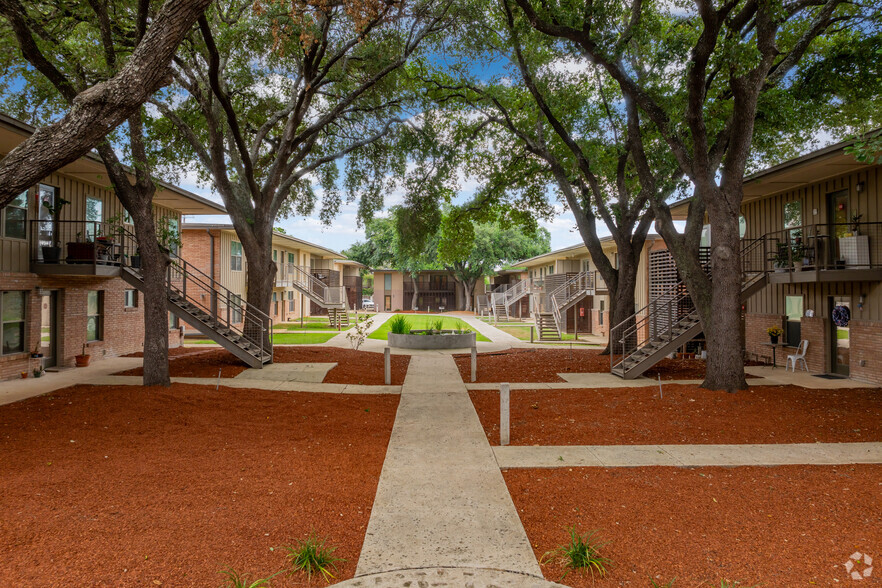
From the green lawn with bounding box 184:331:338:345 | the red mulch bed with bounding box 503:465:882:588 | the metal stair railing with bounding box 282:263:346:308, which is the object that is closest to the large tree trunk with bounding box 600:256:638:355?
the red mulch bed with bounding box 503:465:882:588

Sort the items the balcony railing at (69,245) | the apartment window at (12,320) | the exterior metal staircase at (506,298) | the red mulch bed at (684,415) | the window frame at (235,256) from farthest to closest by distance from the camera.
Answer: the exterior metal staircase at (506,298) → the window frame at (235,256) → the balcony railing at (69,245) → the apartment window at (12,320) → the red mulch bed at (684,415)

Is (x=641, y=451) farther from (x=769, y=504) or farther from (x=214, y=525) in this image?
(x=214, y=525)

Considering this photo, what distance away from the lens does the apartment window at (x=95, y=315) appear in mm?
14938

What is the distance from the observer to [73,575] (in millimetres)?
3652

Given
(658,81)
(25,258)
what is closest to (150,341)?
(25,258)

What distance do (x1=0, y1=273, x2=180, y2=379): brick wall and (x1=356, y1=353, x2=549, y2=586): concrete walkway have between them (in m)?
10.3

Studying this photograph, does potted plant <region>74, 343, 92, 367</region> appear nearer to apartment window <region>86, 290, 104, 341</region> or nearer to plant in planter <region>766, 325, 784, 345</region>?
apartment window <region>86, 290, 104, 341</region>

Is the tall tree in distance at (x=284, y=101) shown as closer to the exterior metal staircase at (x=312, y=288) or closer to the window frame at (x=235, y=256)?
the window frame at (x=235, y=256)

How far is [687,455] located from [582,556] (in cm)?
355

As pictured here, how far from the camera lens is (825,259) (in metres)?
12.9

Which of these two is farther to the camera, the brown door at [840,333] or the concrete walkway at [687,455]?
the brown door at [840,333]

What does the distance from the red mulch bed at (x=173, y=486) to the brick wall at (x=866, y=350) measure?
39.0 ft

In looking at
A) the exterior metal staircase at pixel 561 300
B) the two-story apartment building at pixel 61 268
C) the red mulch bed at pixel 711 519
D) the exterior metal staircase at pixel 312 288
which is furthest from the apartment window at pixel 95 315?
the exterior metal staircase at pixel 561 300

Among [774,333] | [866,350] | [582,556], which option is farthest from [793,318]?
[582,556]
